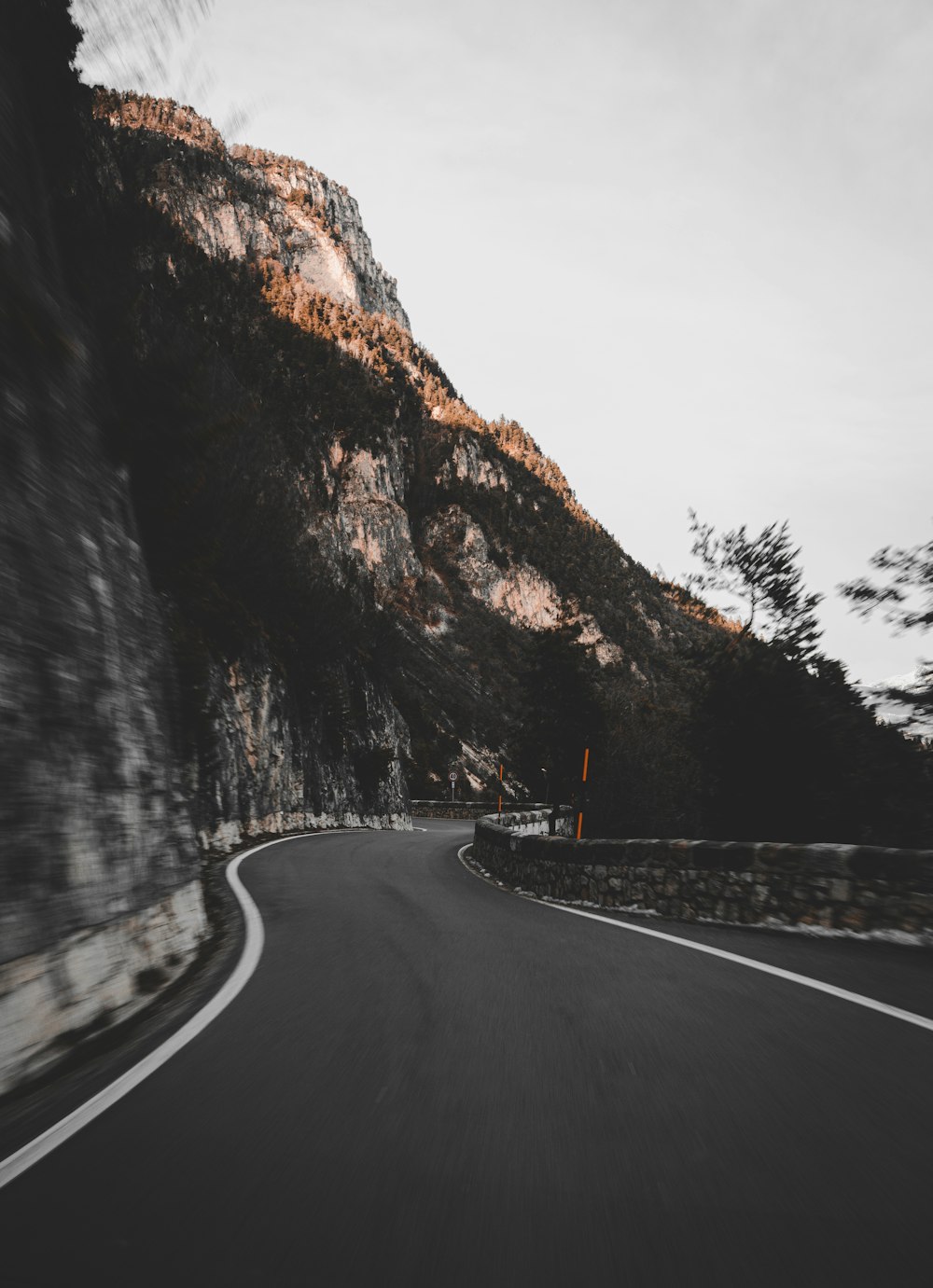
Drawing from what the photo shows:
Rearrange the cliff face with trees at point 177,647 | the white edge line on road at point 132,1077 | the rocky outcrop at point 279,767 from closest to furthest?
the white edge line on road at point 132,1077 → the cliff face with trees at point 177,647 → the rocky outcrop at point 279,767

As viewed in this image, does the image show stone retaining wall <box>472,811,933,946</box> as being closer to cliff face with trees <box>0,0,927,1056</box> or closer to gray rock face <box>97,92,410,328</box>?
cliff face with trees <box>0,0,927,1056</box>

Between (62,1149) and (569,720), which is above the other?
(569,720)

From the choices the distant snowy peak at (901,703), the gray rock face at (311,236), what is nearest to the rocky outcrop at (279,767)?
the distant snowy peak at (901,703)

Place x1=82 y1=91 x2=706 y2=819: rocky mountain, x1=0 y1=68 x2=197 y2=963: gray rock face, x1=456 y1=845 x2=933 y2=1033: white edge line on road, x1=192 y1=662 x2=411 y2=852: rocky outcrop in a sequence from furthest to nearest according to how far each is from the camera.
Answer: x1=82 y1=91 x2=706 y2=819: rocky mountain, x1=192 y1=662 x2=411 y2=852: rocky outcrop, x1=456 y1=845 x2=933 y2=1033: white edge line on road, x1=0 y1=68 x2=197 y2=963: gray rock face

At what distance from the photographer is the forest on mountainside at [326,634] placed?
10.2 m

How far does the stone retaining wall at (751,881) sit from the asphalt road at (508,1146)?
1854 mm

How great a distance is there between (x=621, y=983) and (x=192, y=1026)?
2975 millimetres

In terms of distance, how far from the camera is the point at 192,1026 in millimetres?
4504

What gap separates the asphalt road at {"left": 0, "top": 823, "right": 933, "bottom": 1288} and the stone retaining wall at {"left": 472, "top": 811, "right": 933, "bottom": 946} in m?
1.85

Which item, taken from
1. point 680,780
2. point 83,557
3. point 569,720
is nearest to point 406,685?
point 569,720

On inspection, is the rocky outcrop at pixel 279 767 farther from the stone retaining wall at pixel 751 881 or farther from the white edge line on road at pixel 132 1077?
the white edge line on road at pixel 132 1077

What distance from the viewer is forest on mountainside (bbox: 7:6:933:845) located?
33.6 ft

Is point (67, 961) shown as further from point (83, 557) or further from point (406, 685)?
point (406, 685)

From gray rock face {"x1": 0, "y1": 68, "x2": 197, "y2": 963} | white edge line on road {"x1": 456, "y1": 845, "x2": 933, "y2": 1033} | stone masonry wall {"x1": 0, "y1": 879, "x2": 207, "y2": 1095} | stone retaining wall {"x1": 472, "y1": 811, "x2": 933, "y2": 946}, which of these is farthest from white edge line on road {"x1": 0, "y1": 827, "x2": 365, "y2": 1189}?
stone retaining wall {"x1": 472, "y1": 811, "x2": 933, "y2": 946}
